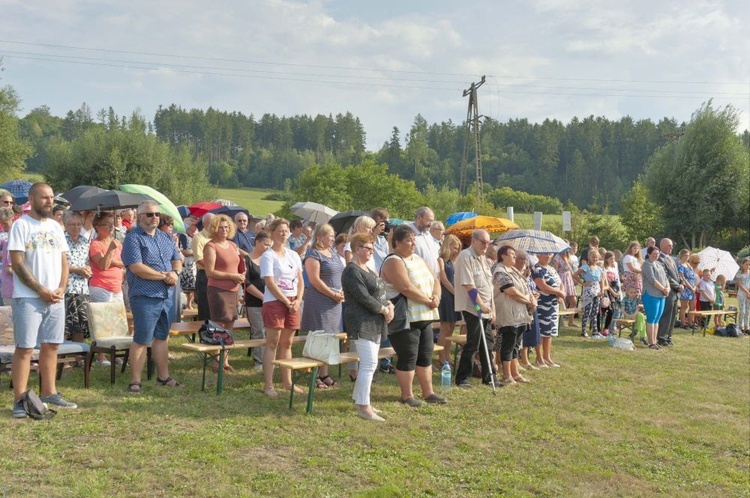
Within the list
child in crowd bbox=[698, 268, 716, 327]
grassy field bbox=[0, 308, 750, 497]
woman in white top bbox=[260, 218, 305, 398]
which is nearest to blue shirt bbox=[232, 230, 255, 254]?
grassy field bbox=[0, 308, 750, 497]

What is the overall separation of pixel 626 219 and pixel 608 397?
35963 millimetres

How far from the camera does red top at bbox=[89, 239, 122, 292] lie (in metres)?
7.46

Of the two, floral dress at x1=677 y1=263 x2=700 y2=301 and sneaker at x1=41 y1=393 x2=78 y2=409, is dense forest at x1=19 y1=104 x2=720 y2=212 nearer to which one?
floral dress at x1=677 y1=263 x2=700 y2=301

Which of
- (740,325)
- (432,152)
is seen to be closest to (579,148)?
(432,152)

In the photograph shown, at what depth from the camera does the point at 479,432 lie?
644 cm

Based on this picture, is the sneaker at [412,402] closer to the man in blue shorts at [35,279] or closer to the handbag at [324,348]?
the handbag at [324,348]

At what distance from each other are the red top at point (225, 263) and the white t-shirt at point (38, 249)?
1.88 m

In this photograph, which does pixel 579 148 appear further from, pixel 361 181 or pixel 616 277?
pixel 616 277

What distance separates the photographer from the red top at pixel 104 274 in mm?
7465

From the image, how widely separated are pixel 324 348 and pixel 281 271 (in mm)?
906

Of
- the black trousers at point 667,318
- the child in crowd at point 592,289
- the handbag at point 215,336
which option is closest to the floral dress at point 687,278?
the black trousers at point 667,318

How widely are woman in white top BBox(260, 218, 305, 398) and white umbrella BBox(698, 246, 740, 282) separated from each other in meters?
12.9

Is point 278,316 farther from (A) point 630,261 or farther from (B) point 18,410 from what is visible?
(A) point 630,261

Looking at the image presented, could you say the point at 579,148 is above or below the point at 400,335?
above
